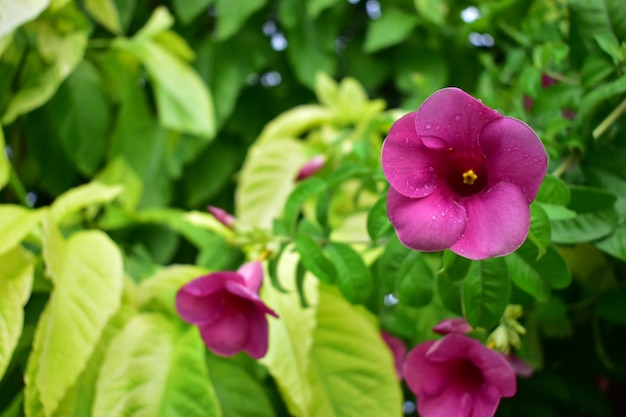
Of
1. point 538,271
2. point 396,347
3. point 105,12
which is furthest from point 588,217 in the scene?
point 105,12

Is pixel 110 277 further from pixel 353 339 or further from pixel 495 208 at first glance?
pixel 495 208

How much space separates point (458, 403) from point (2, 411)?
0.52 meters

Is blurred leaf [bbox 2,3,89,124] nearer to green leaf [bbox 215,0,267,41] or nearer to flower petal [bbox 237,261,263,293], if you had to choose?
green leaf [bbox 215,0,267,41]

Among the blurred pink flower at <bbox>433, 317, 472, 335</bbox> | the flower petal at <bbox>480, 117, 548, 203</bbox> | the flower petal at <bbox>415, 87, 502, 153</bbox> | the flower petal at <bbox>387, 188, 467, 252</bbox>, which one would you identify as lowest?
the blurred pink flower at <bbox>433, 317, 472, 335</bbox>

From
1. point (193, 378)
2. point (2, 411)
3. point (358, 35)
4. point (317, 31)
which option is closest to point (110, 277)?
point (193, 378)

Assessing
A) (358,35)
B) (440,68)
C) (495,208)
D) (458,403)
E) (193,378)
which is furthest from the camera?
(358,35)

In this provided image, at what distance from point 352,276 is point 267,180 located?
16.6 inches

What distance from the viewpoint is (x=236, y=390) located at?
2.35 ft

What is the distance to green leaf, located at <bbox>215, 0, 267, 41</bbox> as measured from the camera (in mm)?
1086

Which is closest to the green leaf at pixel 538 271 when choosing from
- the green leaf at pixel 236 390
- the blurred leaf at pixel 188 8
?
the green leaf at pixel 236 390

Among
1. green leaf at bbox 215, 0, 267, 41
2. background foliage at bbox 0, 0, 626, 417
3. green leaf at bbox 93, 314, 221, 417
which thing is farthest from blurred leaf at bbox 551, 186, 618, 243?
green leaf at bbox 215, 0, 267, 41

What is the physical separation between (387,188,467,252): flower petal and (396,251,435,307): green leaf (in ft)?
0.40

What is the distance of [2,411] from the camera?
74cm

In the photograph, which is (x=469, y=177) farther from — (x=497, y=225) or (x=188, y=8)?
(x=188, y=8)
